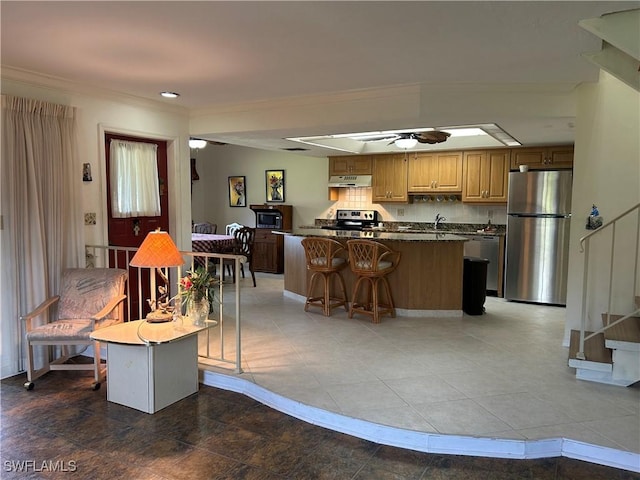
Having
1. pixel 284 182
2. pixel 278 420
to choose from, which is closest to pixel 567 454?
pixel 278 420

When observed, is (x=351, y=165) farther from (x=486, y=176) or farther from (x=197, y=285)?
(x=197, y=285)

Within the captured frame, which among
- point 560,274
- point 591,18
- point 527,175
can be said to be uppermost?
point 591,18

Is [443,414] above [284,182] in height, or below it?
below

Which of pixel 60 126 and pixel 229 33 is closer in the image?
pixel 229 33

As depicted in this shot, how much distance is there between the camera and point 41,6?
2436 mm

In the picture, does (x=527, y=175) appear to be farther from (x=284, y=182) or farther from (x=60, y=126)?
(x=60, y=126)

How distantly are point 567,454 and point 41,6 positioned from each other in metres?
3.90

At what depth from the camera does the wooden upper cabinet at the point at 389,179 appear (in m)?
7.61

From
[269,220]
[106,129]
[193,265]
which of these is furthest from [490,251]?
[106,129]

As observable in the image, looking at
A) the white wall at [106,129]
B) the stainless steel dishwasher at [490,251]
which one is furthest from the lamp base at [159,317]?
the stainless steel dishwasher at [490,251]

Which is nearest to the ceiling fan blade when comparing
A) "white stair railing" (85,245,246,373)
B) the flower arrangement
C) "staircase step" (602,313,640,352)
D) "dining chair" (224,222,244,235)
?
"staircase step" (602,313,640,352)

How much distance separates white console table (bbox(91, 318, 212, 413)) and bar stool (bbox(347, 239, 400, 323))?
2054mm

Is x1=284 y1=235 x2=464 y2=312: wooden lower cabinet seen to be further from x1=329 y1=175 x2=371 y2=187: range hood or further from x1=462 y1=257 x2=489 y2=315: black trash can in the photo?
x1=329 y1=175 x2=371 y2=187: range hood

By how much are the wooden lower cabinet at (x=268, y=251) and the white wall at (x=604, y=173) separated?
5226 mm
